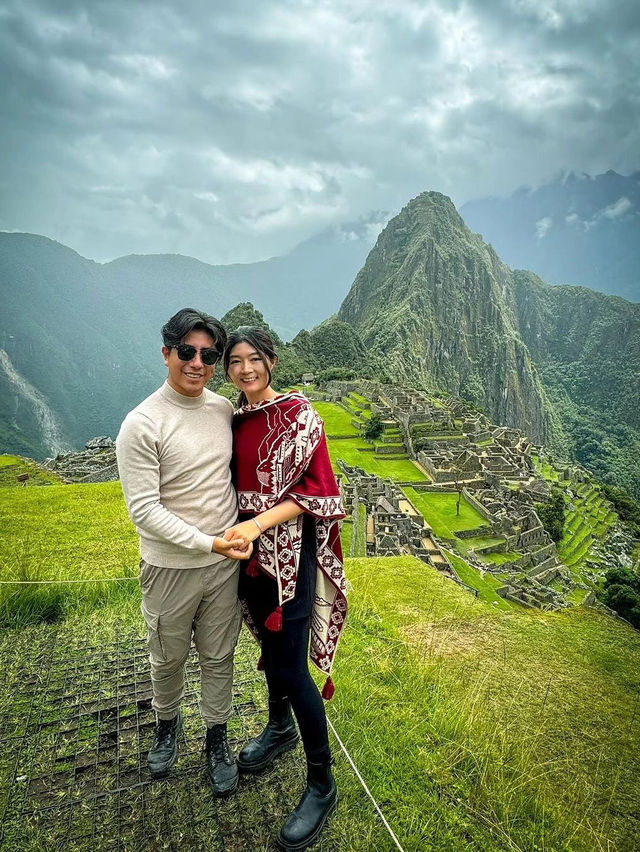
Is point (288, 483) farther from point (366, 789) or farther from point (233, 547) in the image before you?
point (366, 789)

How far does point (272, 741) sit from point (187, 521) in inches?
49.8

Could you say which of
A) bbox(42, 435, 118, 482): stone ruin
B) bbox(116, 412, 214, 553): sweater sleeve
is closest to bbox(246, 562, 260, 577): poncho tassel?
bbox(116, 412, 214, 553): sweater sleeve

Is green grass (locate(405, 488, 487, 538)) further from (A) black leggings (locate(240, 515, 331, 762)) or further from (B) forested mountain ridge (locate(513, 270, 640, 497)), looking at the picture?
(B) forested mountain ridge (locate(513, 270, 640, 497))

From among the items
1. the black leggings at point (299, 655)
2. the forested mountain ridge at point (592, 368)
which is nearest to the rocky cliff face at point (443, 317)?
the forested mountain ridge at point (592, 368)

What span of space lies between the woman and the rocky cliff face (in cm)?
8908

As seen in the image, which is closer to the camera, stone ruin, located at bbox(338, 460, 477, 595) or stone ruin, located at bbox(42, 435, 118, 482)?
stone ruin, located at bbox(338, 460, 477, 595)

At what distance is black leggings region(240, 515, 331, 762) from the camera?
186cm

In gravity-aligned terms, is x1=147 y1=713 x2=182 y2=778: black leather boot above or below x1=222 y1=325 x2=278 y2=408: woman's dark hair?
below

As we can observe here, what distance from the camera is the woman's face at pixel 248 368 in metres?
1.91

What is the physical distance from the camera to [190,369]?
1873 millimetres

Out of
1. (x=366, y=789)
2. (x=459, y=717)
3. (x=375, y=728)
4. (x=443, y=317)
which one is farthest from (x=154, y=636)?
(x=443, y=317)

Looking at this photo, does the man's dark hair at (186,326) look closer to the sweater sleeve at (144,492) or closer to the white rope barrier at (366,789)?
the sweater sleeve at (144,492)

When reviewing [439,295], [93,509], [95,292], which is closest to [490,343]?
[439,295]

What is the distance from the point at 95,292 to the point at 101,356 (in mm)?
41320
